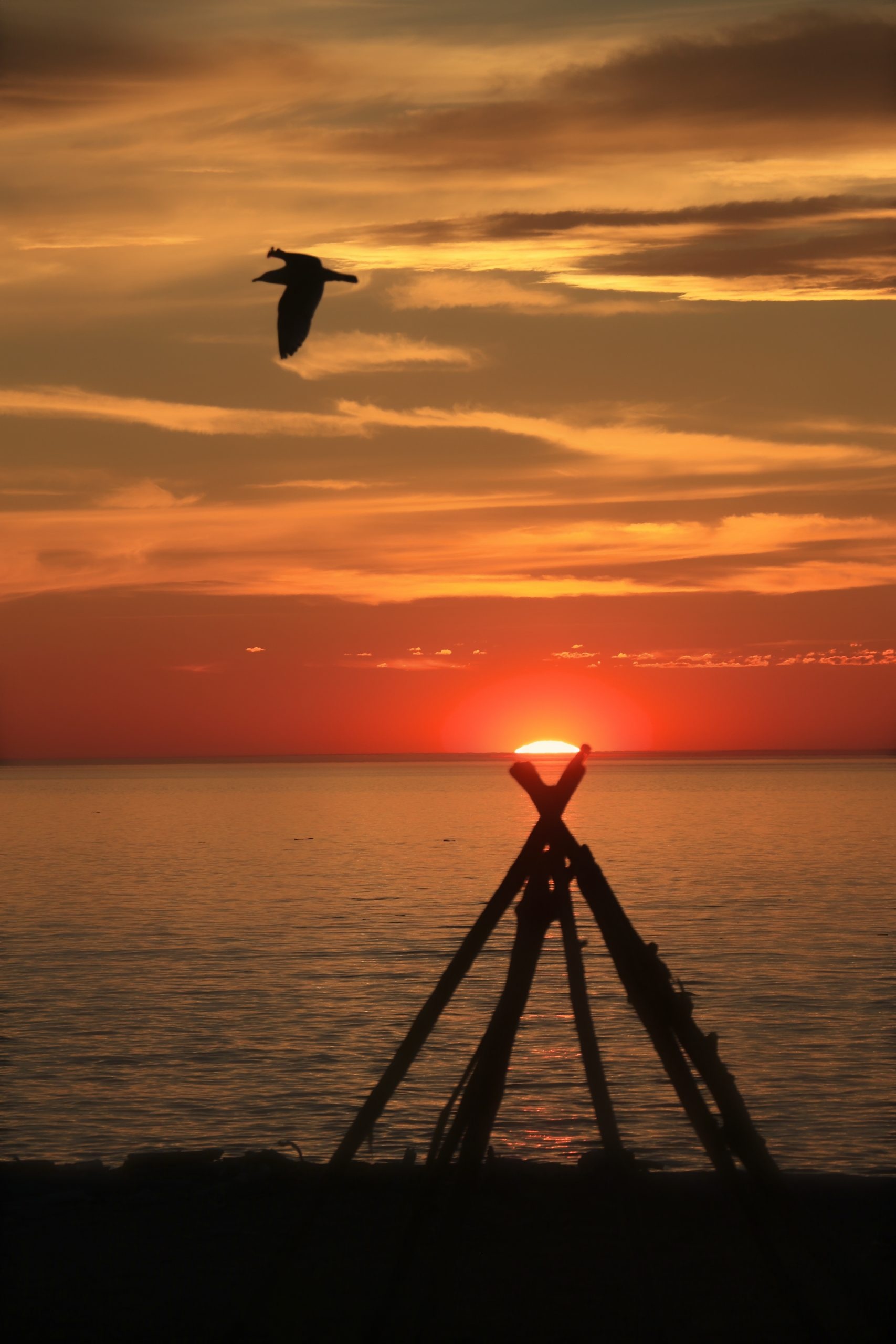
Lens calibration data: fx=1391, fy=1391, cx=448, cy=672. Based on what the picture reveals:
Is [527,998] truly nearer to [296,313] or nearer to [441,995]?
[441,995]

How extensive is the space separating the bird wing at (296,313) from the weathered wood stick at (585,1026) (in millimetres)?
5646

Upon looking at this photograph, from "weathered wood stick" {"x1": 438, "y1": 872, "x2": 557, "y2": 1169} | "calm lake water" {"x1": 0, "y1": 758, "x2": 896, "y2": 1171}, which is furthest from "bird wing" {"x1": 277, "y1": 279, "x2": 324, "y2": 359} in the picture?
"calm lake water" {"x1": 0, "y1": 758, "x2": 896, "y2": 1171}

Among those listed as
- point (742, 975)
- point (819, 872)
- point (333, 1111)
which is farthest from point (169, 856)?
point (333, 1111)

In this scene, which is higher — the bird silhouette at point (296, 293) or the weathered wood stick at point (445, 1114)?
the bird silhouette at point (296, 293)

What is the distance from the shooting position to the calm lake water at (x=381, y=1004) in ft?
71.8

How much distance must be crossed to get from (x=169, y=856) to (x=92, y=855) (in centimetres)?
615

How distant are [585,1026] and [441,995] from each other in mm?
1461

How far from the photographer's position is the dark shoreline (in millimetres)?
10875

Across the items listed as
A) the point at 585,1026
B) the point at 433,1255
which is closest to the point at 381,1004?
the point at 433,1255

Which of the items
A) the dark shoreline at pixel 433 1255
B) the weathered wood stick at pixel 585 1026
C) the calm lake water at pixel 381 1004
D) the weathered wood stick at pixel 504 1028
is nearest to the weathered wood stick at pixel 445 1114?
the weathered wood stick at pixel 504 1028

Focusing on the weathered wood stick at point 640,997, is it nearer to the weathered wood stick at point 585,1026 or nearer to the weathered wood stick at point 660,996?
the weathered wood stick at point 660,996

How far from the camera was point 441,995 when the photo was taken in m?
10.3

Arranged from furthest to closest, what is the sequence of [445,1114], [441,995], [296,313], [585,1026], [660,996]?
[296,313] < [445,1114] < [585,1026] < [441,995] < [660,996]

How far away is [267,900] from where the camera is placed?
64750mm
